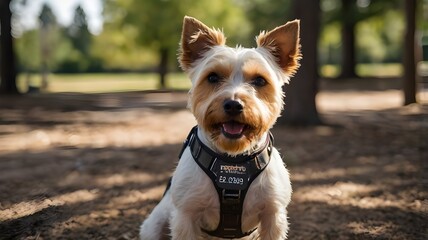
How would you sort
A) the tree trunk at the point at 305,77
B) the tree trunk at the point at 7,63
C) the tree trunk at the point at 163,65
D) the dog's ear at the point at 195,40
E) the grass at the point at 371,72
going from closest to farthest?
the dog's ear at the point at 195,40, the tree trunk at the point at 305,77, the tree trunk at the point at 7,63, the tree trunk at the point at 163,65, the grass at the point at 371,72

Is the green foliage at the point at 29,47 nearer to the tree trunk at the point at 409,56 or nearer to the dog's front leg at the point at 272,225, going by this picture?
the tree trunk at the point at 409,56

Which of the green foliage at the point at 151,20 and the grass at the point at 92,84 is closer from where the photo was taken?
the grass at the point at 92,84

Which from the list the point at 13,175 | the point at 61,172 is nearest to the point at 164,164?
the point at 61,172

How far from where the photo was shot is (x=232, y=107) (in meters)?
3.55

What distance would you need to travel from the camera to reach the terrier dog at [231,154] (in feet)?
12.1

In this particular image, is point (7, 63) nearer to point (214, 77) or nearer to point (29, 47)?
point (29, 47)

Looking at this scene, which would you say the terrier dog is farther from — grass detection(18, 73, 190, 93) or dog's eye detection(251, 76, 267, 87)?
grass detection(18, 73, 190, 93)

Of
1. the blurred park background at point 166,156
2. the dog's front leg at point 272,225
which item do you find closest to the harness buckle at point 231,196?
the dog's front leg at point 272,225

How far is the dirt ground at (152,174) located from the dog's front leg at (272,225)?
5.06 ft

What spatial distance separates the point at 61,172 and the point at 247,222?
A: 4495mm

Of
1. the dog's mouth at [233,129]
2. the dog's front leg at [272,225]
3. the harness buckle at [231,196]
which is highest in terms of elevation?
the dog's mouth at [233,129]

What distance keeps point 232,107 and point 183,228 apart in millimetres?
1076

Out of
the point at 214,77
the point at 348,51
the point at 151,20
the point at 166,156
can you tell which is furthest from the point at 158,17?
the point at 214,77

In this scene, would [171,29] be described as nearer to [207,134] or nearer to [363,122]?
[363,122]
